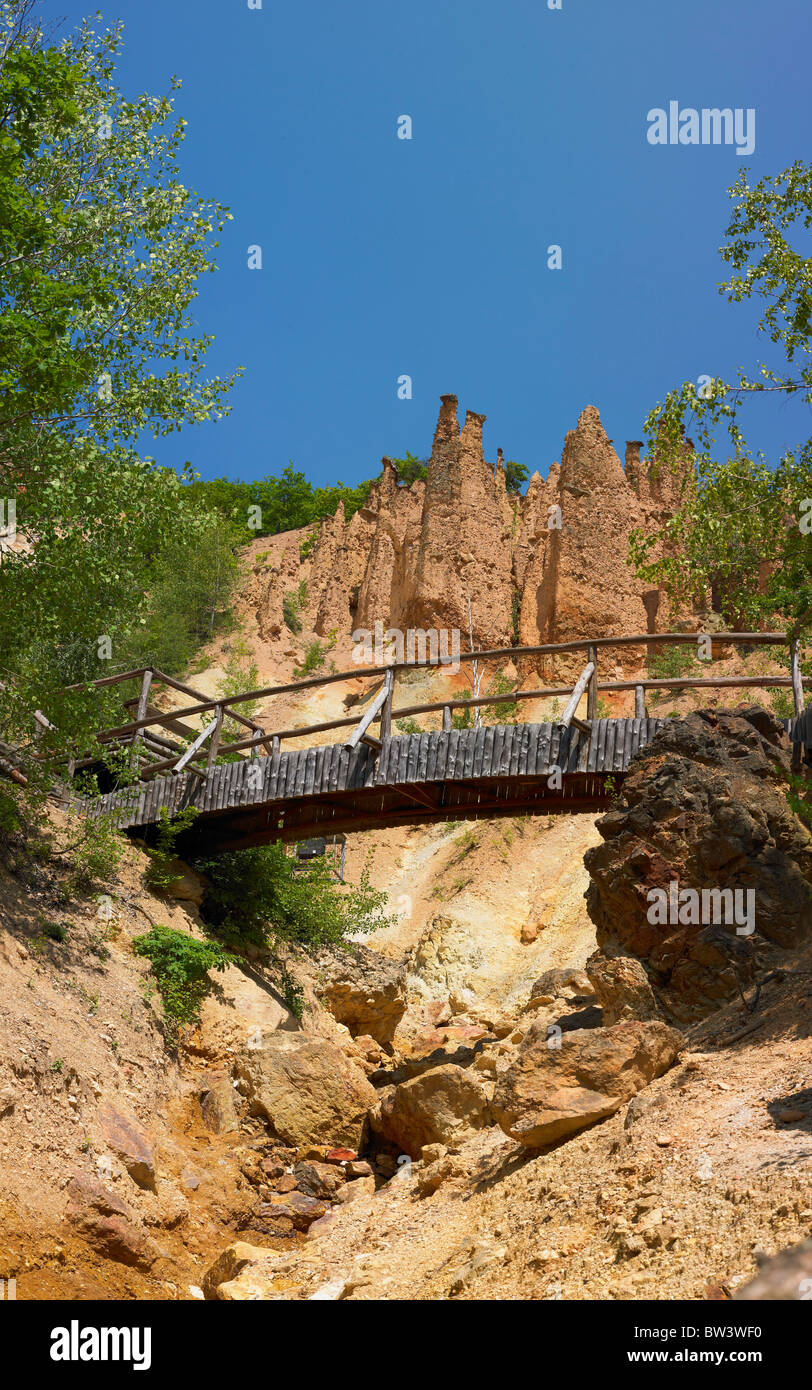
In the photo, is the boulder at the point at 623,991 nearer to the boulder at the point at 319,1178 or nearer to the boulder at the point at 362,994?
the boulder at the point at 319,1178

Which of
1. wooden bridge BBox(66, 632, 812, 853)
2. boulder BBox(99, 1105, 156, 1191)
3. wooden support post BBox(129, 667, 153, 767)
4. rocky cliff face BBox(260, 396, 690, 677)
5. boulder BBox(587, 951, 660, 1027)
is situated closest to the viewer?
boulder BBox(587, 951, 660, 1027)

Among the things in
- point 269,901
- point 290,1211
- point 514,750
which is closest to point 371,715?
point 514,750

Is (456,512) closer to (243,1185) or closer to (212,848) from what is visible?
(212,848)

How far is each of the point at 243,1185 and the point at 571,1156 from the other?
4.35 meters

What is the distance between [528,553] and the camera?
40.8 meters

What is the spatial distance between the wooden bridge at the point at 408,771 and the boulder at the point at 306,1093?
3199mm

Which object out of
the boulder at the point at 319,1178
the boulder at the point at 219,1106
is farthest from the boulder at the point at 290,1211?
the boulder at the point at 219,1106

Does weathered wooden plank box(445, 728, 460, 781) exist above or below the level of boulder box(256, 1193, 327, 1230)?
above

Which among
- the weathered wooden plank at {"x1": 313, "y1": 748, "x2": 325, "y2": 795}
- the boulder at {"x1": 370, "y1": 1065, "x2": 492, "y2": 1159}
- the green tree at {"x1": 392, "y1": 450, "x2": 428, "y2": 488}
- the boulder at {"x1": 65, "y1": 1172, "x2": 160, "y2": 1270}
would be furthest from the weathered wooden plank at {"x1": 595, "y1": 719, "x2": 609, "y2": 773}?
the green tree at {"x1": 392, "y1": 450, "x2": 428, "y2": 488}

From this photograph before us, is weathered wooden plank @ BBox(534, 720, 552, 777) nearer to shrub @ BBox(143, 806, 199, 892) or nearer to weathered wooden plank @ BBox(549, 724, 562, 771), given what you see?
weathered wooden plank @ BBox(549, 724, 562, 771)

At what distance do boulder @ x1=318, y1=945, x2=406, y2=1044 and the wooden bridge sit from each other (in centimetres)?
204

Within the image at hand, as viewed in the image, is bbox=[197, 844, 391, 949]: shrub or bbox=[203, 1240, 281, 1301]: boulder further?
bbox=[197, 844, 391, 949]: shrub

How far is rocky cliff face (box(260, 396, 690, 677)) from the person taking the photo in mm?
37094

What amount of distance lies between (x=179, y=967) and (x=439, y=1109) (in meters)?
4.15
